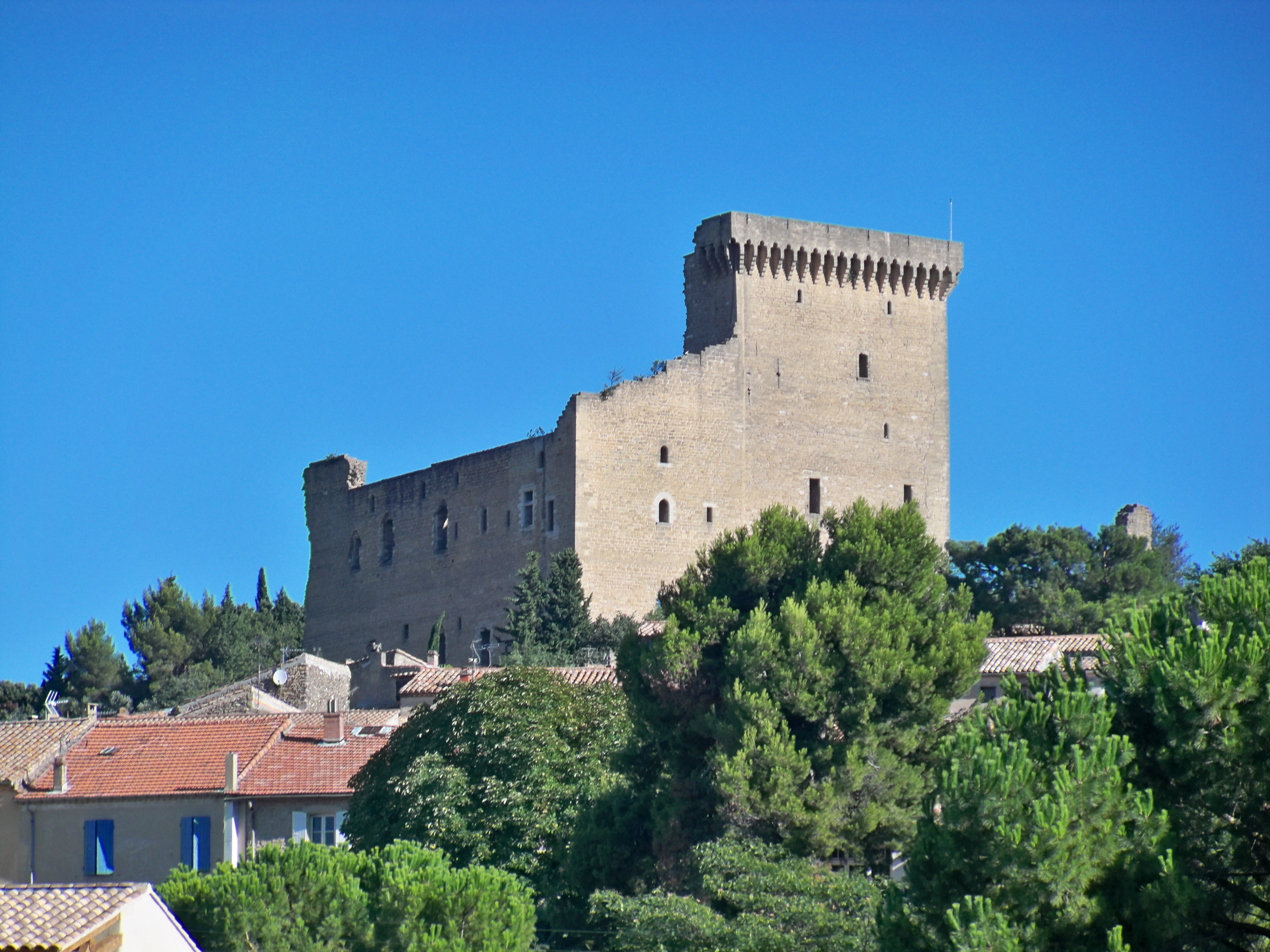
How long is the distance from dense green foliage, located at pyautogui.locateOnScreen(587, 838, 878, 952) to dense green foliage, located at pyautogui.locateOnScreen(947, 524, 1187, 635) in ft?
83.1

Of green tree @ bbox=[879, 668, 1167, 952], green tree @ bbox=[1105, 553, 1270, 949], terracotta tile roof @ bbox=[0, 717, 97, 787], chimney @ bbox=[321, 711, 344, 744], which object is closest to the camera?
green tree @ bbox=[879, 668, 1167, 952]

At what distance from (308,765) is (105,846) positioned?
3.27 meters

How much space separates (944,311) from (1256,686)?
3878cm

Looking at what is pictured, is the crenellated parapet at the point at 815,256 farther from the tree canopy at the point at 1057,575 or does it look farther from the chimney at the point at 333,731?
the chimney at the point at 333,731

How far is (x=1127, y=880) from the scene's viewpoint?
21234mm

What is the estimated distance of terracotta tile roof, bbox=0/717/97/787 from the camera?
119 feet

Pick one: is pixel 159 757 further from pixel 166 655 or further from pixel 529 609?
pixel 166 655

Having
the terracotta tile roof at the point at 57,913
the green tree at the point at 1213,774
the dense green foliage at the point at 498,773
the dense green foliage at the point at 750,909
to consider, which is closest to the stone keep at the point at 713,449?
the dense green foliage at the point at 498,773

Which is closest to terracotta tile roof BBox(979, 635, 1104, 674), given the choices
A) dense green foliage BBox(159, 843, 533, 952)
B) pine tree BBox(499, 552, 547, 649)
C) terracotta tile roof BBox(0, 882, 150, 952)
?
pine tree BBox(499, 552, 547, 649)

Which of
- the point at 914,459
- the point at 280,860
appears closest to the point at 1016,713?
the point at 280,860

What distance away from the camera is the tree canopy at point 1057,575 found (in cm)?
5306

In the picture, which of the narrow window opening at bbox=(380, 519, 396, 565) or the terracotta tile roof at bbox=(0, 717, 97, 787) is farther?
the narrow window opening at bbox=(380, 519, 396, 565)

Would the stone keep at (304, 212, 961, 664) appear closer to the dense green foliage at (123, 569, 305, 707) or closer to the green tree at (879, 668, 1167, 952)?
the dense green foliage at (123, 569, 305, 707)

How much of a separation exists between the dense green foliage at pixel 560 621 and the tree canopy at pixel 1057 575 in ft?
29.5
